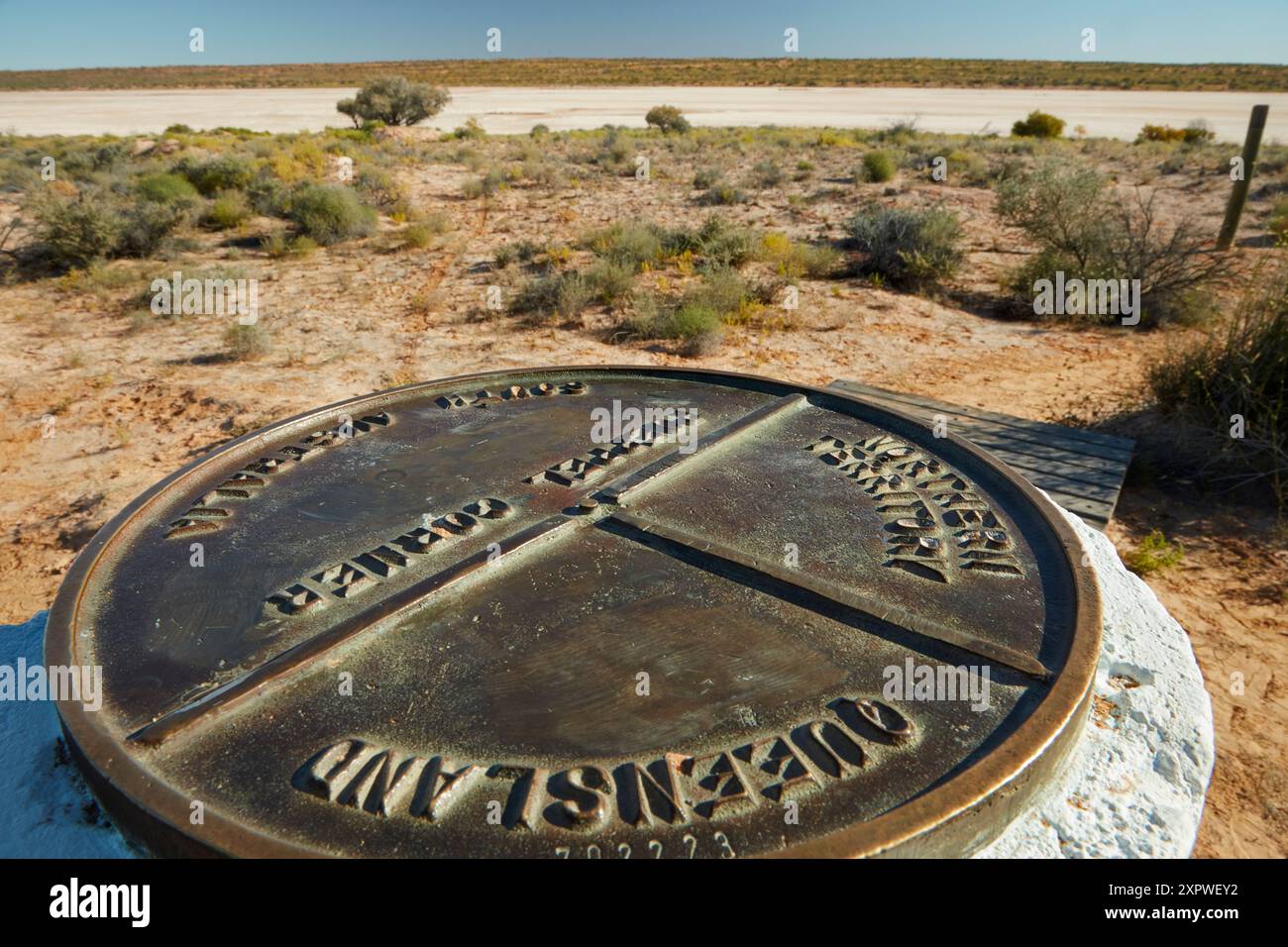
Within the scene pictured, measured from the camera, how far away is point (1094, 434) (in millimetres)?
4977

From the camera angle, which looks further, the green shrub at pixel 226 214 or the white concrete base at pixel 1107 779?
the green shrub at pixel 226 214

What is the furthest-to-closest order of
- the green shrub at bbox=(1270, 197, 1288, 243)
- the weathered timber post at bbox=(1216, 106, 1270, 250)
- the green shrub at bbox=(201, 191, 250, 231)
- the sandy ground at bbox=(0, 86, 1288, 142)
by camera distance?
the sandy ground at bbox=(0, 86, 1288, 142) → the green shrub at bbox=(201, 191, 250, 231) → the green shrub at bbox=(1270, 197, 1288, 243) → the weathered timber post at bbox=(1216, 106, 1270, 250)

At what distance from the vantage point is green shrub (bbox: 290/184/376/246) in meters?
10.9

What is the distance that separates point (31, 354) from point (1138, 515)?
8.67 m

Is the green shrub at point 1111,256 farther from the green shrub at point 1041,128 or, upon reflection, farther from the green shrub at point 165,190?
the green shrub at point 1041,128

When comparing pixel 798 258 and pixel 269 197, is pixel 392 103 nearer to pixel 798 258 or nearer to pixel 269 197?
pixel 269 197

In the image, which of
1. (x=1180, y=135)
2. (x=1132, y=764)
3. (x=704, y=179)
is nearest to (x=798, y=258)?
(x=704, y=179)

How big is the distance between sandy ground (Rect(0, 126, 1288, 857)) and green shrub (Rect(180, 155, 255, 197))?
10.0ft

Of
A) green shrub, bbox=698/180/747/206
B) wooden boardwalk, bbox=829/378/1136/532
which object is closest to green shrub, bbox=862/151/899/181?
green shrub, bbox=698/180/747/206

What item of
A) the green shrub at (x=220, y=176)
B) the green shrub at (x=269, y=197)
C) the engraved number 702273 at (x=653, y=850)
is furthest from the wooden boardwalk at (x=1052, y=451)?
the green shrub at (x=220, y=176)

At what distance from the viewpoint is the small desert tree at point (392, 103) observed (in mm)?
29875

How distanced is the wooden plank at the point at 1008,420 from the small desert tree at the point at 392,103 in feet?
95.7

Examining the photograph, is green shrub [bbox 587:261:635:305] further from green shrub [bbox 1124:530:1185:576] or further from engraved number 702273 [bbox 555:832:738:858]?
engraved number 702273 [bbox 555:832:738:858]

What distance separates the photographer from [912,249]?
9.42m
